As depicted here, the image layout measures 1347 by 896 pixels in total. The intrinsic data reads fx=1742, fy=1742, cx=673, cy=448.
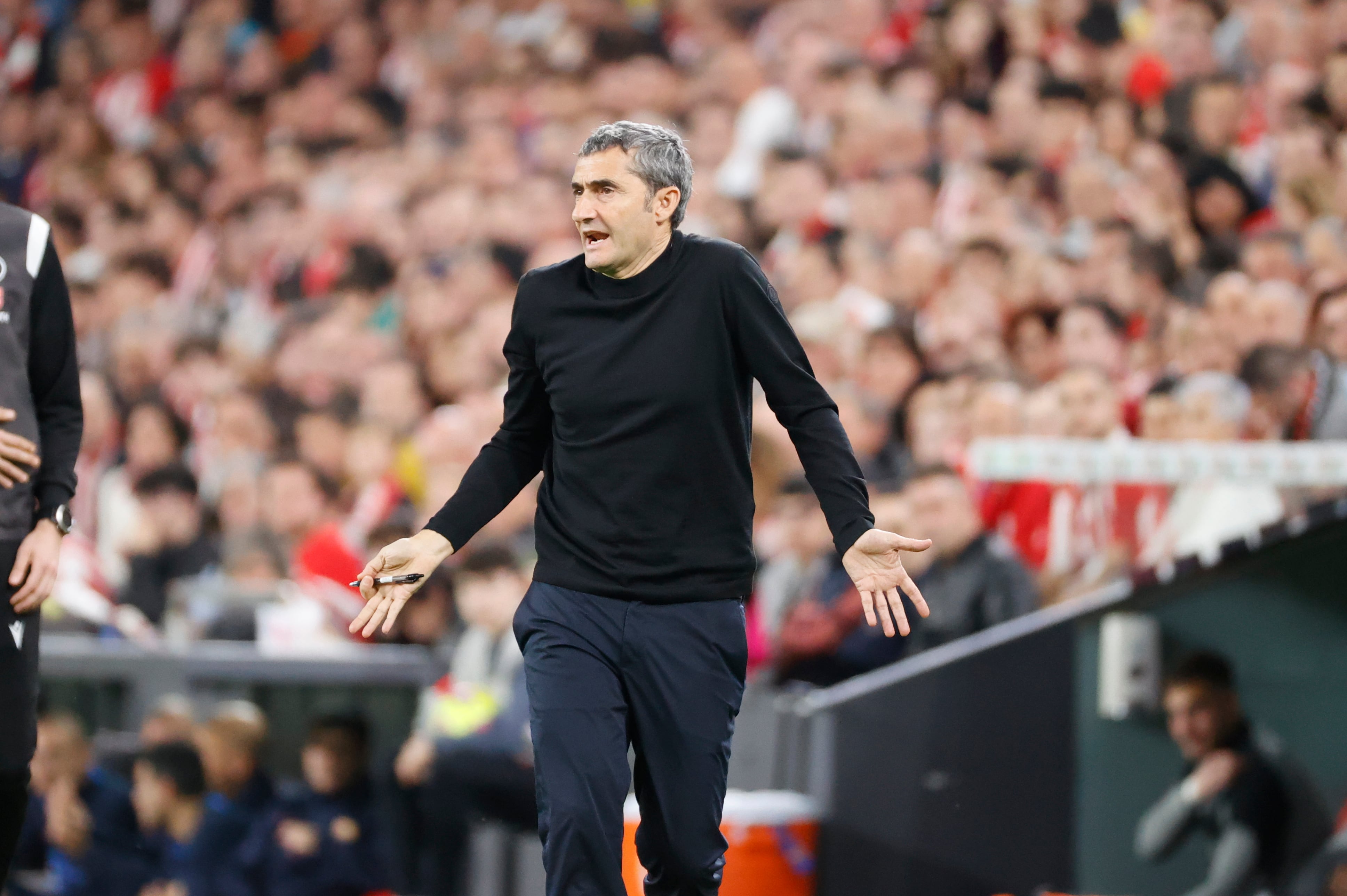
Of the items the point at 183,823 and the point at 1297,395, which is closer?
the point at 1297,395

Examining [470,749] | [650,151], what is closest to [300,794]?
[470,749]

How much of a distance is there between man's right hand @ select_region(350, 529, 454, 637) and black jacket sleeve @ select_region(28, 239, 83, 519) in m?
0.87

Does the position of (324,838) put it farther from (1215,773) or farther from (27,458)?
(1215,773)

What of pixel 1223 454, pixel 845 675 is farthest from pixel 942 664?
pixel 1223 454

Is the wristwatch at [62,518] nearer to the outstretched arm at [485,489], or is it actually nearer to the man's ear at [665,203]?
the outstretched arm at [485,489]

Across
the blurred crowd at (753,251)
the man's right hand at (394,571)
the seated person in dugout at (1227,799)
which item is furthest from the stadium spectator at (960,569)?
the man's right hand at (394,571)

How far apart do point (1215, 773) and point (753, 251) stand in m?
4.74

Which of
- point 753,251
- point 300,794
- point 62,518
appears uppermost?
point 753,251

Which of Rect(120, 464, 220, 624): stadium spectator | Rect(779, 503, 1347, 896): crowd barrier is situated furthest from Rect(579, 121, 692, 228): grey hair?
Rect(120, 464, 220, 624): stadium spectator

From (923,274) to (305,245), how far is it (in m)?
4.94

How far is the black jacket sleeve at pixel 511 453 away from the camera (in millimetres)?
3445

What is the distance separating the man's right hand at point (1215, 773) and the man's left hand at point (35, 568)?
2.89 m

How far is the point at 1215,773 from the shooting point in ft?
14.9

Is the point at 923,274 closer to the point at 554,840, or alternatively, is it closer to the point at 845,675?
the point at 845,675
